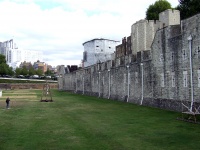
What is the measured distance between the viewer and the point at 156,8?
5941 centimetres

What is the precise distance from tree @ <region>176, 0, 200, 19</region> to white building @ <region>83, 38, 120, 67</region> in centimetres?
5137

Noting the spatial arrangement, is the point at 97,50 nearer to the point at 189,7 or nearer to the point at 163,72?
the point at 189,7

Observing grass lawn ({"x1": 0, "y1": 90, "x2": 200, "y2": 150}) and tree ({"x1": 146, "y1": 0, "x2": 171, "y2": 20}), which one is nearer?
grass lawn ({"x1": 0, "y1": 90, "x2": 200, "y2": 150})

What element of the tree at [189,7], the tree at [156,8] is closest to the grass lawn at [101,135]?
the tree at [189,7]

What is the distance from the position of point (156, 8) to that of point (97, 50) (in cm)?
4434

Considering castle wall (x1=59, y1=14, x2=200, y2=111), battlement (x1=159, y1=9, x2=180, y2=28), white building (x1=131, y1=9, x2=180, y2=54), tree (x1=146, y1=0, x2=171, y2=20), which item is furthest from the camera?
tree (x1=146, y1=0, x2=171, y2=20)

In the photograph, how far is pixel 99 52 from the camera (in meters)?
102

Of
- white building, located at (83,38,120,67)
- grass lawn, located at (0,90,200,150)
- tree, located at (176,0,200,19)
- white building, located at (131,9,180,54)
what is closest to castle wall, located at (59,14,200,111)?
white building, located at (131,9,180,54)

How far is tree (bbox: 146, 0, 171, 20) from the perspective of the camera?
58.5 metres

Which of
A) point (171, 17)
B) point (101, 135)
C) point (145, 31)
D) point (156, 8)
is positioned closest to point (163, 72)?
point (171, 17)

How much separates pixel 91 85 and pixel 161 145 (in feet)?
148

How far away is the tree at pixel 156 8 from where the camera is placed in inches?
2303

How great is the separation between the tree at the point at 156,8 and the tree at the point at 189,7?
891cm

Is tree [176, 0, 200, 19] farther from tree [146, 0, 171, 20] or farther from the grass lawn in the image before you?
the grass lawn
